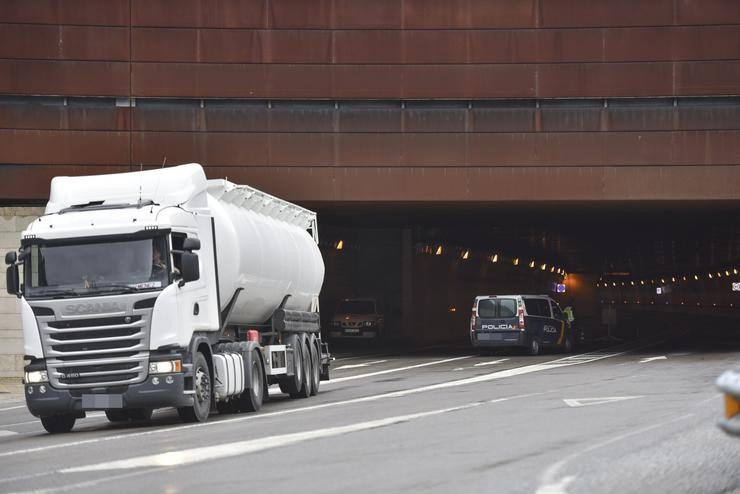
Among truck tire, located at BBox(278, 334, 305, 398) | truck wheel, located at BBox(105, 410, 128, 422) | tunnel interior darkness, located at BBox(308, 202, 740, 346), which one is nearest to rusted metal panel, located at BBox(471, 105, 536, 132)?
tunnel interior darkness, located at BBox(308, 202, 740, 346)

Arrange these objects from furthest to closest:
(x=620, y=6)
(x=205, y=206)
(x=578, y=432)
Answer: (x=620, y=6)
(x=205, y=206)
(x=578, y=432)

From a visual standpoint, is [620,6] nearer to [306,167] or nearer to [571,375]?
[306,167]

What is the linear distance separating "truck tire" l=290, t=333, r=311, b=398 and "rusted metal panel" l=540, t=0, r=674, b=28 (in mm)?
18938

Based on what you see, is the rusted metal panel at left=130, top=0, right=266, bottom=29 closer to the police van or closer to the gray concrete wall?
the gray concrete wall

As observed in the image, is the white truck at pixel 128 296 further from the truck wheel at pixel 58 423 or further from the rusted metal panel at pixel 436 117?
the rusted metal panel at pixel 436 117

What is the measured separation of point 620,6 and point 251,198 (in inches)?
843

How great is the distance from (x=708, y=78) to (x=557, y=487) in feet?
104

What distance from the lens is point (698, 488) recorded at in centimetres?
995

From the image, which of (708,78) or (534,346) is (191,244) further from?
(708,78)

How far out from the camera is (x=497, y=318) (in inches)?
1620

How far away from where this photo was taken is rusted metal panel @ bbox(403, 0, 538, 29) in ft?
132

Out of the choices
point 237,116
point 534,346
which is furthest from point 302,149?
point 534,346

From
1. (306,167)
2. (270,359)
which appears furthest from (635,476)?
(306,167)

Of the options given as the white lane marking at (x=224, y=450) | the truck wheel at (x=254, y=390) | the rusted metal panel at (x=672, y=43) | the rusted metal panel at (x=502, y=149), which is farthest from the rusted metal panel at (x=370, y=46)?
the white lane marking at (x=224, y=450)
